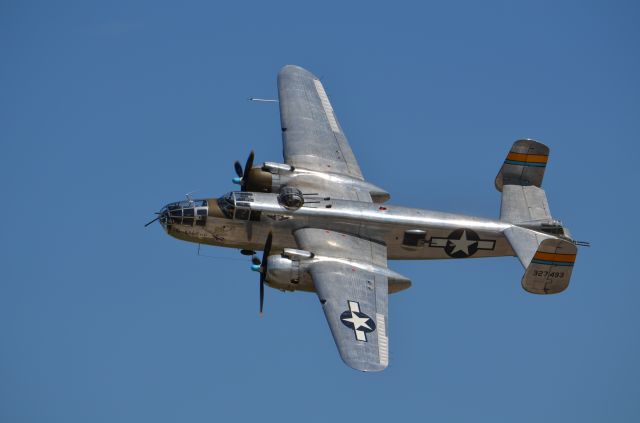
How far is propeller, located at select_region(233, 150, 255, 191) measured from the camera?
52312 millimetres

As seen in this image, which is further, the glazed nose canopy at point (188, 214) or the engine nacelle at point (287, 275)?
the glazed nose canopy at point (188, 214)

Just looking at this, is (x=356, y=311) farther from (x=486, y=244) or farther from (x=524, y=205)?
(x=524, y=205)

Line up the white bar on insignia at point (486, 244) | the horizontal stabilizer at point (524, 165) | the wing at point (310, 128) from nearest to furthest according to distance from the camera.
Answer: the white bar on insignia at point (486, 244) < the horizontal stabilizer at point (524, 165) < the wing at point (310, 128)

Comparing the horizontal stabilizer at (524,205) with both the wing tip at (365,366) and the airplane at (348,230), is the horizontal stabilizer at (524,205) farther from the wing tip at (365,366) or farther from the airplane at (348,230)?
the wing tip at (365,366)

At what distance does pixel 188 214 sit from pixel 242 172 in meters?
3.72

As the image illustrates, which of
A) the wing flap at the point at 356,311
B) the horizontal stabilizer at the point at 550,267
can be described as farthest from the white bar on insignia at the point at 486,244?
the wing flap at the point at 356,311

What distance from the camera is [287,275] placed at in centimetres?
4691

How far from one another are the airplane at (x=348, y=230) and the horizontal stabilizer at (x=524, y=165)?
36 mm

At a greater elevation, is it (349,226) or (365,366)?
(349,226)

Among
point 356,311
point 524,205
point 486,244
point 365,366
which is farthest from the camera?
point 524,205

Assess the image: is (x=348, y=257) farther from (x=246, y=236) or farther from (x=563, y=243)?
(x=563, y=243)

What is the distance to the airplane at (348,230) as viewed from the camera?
153ft

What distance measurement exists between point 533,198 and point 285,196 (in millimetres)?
9069

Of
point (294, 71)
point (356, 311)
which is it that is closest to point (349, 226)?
point (356, 311)
